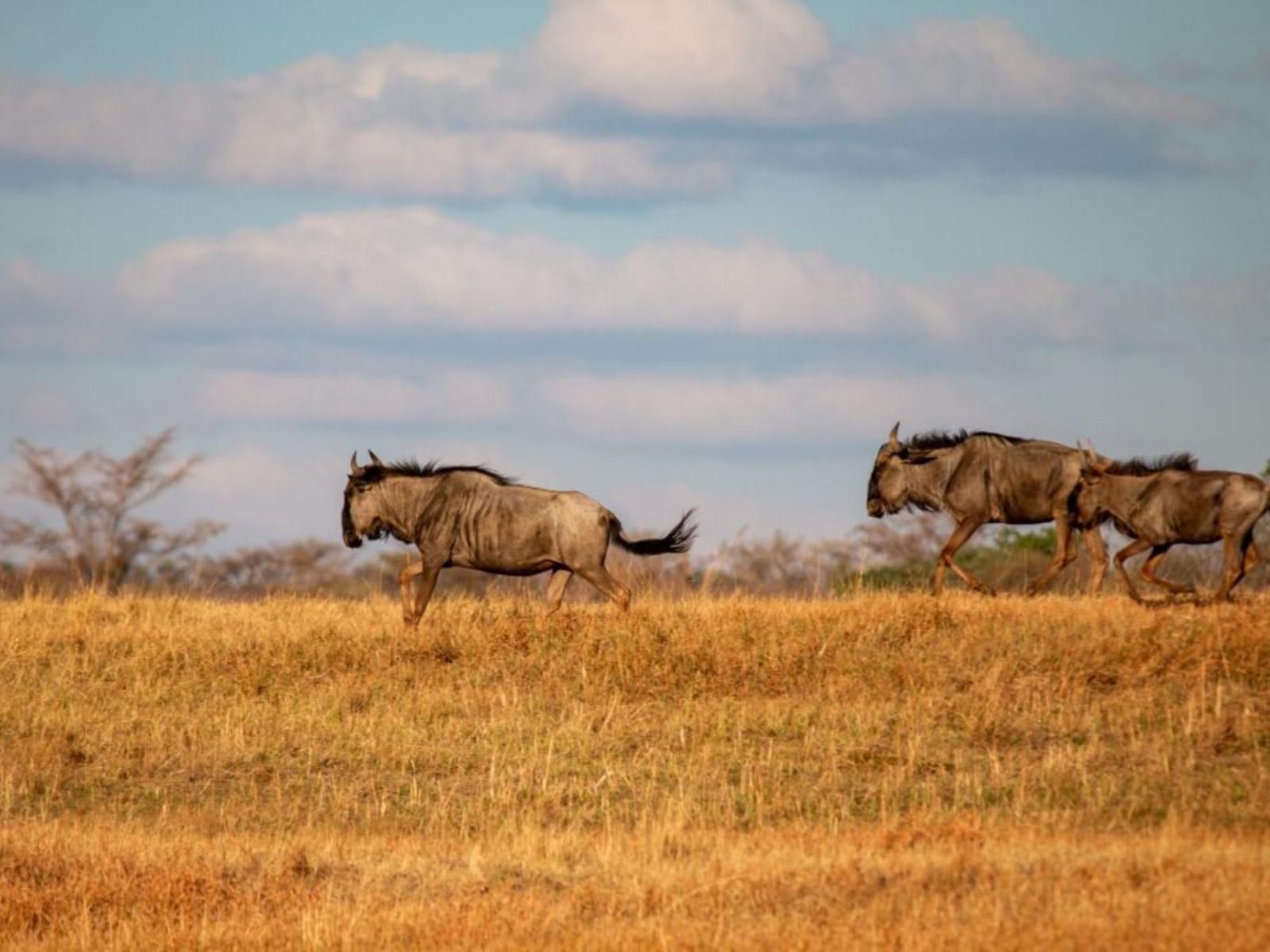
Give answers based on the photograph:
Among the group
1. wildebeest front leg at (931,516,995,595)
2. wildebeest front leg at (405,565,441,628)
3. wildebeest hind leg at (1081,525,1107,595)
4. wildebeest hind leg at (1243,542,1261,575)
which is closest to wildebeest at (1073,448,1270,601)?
wildebeest hind leg at (1243,542,1261,575)

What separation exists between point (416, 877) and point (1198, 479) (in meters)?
10.6

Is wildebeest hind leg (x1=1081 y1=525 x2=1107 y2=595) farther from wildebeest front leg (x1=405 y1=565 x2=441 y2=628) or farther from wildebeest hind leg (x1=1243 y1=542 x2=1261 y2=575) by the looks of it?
wildebeest front leg (x1=405 y1=565 x2=441 y2=628)

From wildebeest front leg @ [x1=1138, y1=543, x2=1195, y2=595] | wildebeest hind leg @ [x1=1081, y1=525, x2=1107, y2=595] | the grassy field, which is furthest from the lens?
wildebeest hind leg @ [x1=1081, y1=525, x2=1107, y2=595]

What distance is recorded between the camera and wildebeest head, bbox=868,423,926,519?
68.9 ft

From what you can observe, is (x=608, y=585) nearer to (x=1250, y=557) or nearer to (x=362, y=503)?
(x=362, y=503)

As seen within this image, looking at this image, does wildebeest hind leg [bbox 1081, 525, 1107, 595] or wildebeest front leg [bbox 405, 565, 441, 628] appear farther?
wildebeest hind leg [bbox 1081, 525, 1107, 595]

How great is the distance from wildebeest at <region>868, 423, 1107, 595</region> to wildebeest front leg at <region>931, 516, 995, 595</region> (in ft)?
0.04

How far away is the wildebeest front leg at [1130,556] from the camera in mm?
17609

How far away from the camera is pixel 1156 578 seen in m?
18.6

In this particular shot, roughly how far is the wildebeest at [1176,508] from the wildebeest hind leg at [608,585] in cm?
451

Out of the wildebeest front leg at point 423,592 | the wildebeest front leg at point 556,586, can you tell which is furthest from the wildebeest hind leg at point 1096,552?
the wildebeest front leg at point 423,592

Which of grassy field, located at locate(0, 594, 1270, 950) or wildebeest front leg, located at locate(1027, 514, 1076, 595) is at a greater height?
wildebeest front leg, located at locate(1027, 514, 1076, 595)

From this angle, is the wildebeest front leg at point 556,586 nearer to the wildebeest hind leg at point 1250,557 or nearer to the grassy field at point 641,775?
the grassy field at point 641,775

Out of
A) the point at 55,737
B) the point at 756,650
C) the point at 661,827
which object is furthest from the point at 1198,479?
the point at 55,737
